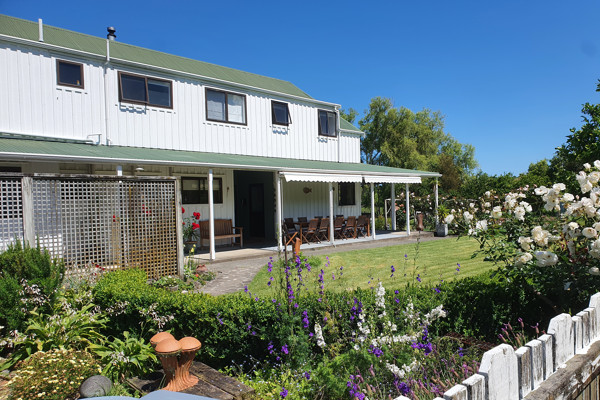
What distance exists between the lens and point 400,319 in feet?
12.2

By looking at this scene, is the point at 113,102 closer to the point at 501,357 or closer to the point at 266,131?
the point at 266,131

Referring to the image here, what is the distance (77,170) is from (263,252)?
5.79 metres

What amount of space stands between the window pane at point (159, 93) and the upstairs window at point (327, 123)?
7.13 meters

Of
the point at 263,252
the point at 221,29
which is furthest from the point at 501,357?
the point at 221,29

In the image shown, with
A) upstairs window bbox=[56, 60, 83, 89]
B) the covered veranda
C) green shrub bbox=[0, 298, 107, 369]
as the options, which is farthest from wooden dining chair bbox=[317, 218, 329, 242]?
green shrub bbox=[0, 298, 107, 369]

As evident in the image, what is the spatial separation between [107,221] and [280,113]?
→ 34.3 ft

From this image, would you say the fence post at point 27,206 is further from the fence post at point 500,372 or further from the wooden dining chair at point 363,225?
the wooden dining chair at point 363,225

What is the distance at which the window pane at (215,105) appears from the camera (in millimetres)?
14156


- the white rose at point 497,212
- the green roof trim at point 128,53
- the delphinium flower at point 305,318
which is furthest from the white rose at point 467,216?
the green roof trim at point 128,53

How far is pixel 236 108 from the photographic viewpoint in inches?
588

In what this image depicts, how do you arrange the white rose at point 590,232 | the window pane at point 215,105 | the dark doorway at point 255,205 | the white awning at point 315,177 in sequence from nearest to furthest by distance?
the white rose at point 590,232 → the white awning at point 315,177 → the window pane at point 215,105 → the dark doorway at point 255,205

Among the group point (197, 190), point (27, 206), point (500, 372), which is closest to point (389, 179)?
point (197, 190)

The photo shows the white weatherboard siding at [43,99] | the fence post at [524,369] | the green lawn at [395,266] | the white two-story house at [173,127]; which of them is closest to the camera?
the fence post at [524,369]

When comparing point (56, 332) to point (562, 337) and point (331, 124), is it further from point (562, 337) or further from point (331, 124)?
point (331, 124)
